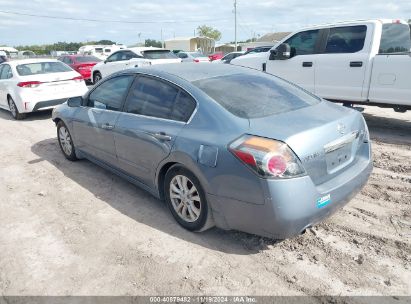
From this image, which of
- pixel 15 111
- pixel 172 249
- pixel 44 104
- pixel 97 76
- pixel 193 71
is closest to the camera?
pixel 172 249

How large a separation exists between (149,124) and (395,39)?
5.33 m

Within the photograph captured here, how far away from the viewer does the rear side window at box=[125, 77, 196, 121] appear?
3.32m

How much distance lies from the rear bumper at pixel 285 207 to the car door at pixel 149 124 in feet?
2.68

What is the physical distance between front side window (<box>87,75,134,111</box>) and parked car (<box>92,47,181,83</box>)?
835 cm

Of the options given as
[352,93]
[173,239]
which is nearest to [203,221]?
[173,239]

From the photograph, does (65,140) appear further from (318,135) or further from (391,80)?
(391,80)

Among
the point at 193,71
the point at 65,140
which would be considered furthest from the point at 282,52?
the point at 65,140

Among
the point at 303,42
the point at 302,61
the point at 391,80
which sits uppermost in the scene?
the point at 303,42

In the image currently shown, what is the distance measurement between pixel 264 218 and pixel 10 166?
4650mm

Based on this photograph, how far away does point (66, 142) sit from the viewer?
5.55m

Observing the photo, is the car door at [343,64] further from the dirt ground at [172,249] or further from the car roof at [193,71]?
the car roof at [193,71]

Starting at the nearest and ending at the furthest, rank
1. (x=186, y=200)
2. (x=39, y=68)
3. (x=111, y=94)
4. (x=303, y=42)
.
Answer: (x=186, y=200), (x=111, y=94), (x=303, y=42), (x=39, y=68)

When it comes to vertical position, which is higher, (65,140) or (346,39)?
(346,39)

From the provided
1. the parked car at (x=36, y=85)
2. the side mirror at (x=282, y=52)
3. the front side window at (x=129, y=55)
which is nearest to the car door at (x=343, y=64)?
the side mirror at (x=282, y=52)
